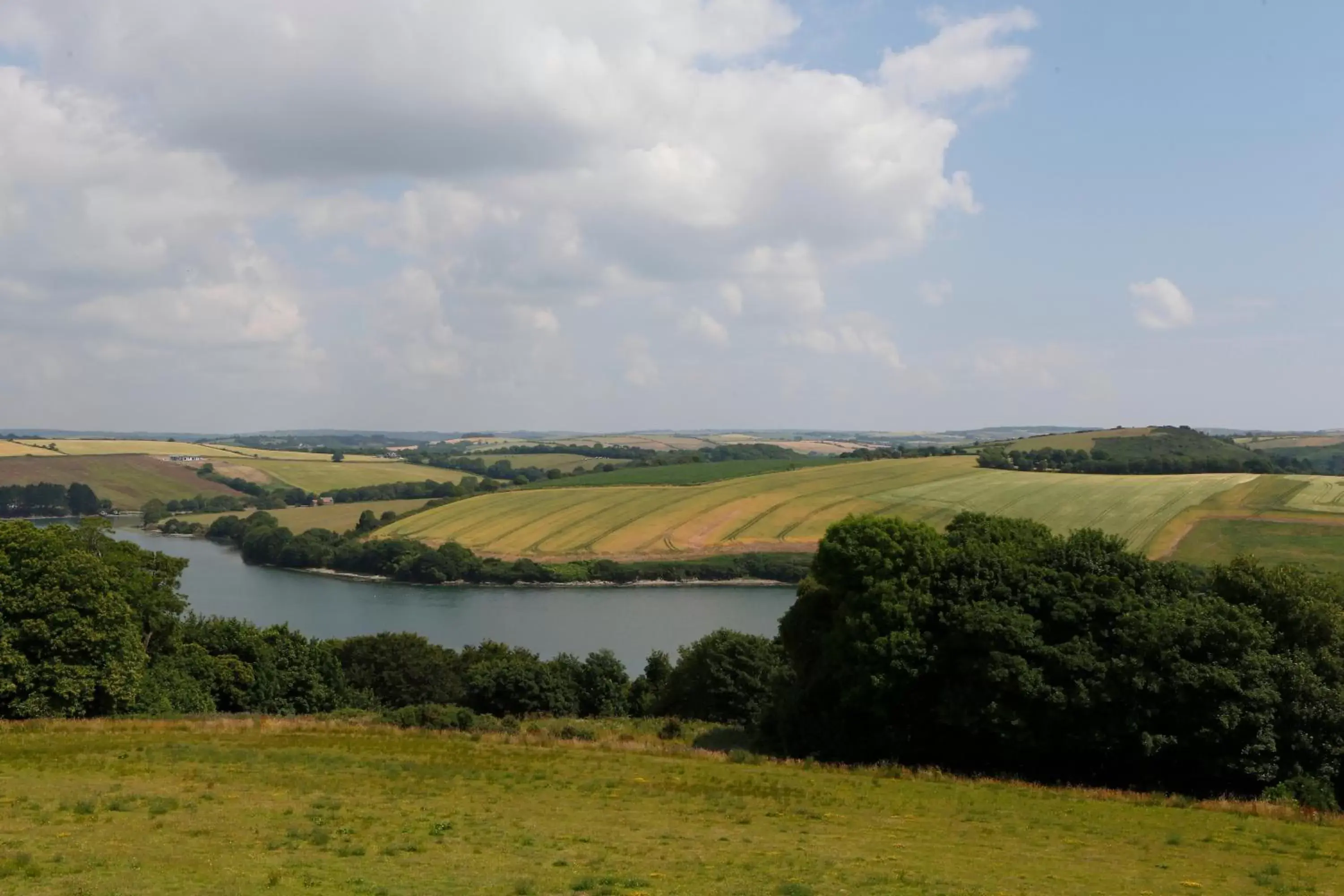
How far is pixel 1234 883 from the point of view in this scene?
13211mm

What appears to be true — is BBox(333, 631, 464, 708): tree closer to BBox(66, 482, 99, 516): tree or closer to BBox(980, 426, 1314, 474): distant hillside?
BBox(980, 426, 1314, 474): distant hillside

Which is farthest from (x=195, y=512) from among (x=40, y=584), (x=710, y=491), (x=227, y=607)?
(x=40, y=584)

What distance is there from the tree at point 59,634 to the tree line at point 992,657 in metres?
0.07

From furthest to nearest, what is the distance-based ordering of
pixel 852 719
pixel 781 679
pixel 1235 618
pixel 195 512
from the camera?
1. pixel 195 512
2. pixel 781 679
3. pixel 852 719
4. pixel 1235 618

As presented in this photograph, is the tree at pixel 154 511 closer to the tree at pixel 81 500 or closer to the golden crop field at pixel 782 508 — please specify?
the tree at pixel 81 500

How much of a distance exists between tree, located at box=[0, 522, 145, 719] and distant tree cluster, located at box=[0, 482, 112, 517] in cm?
12121

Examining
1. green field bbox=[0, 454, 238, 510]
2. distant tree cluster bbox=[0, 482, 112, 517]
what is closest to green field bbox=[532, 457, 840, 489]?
green field bbox=[0, 454, 238, 510]

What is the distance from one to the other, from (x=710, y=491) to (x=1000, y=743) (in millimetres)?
103652

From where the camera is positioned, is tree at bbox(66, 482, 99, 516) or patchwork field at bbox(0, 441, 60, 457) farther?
patchwork field at bbox(0, 441, 60, 457)

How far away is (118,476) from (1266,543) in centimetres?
15542

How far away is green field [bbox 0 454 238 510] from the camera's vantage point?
14538 cm

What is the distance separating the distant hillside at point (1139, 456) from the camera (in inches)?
4938

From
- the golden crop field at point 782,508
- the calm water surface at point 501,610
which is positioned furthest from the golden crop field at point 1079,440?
the calm water surface at point 501,610

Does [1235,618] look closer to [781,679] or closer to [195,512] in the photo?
[781,679]
